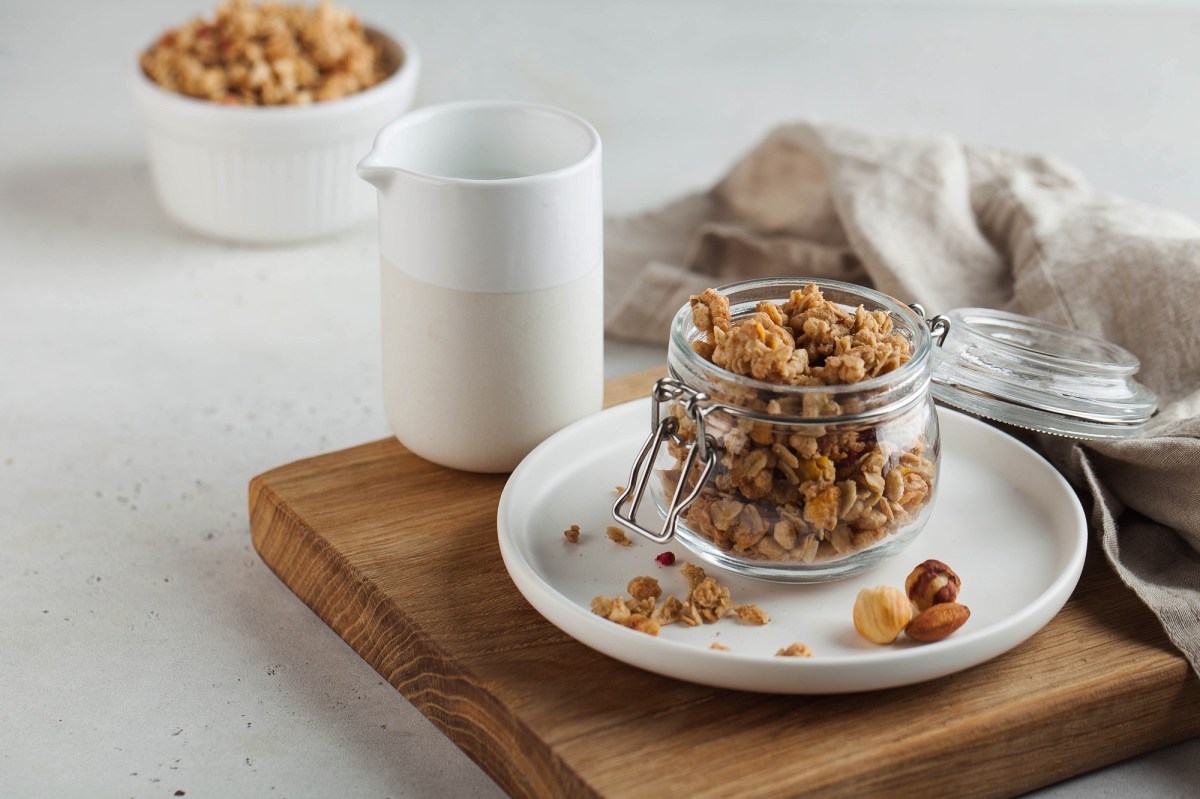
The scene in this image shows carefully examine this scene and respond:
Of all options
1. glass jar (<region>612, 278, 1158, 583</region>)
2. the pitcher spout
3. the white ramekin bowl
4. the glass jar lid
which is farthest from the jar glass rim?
the white ramekin bowl

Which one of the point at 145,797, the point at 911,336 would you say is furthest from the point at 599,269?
the point at 145,797

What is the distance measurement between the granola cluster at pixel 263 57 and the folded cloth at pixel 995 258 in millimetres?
370

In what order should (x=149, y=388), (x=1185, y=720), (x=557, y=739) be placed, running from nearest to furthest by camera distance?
1. (x=557, y=739)
2. (x=1185, y=720)
3. (x=149, y=388)

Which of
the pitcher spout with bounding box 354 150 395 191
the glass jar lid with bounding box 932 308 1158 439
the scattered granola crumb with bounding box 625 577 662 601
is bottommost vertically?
the scattered granola crumb with bounding box 625 577 662 601

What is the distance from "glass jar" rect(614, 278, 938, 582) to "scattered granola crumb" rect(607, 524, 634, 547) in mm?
60

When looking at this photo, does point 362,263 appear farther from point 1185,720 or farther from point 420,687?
point 1185,720

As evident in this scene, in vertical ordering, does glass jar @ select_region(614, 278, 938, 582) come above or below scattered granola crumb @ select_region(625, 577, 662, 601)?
above

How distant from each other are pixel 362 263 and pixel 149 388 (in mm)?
356

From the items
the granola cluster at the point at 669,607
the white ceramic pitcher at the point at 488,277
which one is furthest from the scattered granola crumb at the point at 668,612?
the white ceramic pitcher at the point at 488,277

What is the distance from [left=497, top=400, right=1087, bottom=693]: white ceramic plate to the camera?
0.77 m

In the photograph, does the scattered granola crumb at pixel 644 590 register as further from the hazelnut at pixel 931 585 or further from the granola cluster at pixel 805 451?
the hazelnut at pixel 931 585

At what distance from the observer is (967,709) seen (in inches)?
30.6

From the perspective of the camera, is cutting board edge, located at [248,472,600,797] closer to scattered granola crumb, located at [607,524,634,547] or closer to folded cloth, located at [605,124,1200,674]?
scattered granola crumb, located at [607,524,634,547]

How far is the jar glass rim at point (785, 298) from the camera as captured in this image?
800mm
